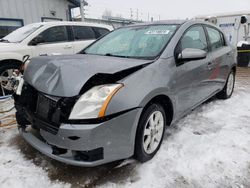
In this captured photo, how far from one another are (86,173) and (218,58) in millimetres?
2876

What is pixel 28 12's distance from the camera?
9266 millimetres

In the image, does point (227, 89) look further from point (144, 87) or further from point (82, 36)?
point (82, 36)

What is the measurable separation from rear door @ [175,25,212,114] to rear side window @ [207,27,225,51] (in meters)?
0.26

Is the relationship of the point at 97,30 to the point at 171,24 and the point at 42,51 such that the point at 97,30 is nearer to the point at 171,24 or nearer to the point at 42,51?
the point at 42,51

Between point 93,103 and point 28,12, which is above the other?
point 28,12

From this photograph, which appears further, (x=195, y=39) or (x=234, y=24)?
(x=234, y=24)

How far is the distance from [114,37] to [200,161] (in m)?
2.16

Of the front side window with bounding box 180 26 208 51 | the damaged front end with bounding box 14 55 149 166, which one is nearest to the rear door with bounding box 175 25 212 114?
the front side window with bounding box 180 26 208 51

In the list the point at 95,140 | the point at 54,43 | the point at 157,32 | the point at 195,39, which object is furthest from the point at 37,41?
the point at 95,140

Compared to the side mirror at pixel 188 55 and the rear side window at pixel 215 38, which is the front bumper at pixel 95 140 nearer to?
the side mirror at pixel 188 55

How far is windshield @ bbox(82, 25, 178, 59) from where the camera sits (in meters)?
2.68

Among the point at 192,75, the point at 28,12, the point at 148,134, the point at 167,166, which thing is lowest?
the point at 167,166

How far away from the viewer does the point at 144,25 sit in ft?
10.7

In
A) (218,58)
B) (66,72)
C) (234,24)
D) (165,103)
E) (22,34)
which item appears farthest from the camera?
(234,24)
